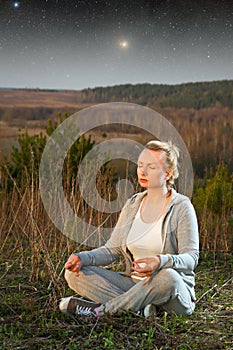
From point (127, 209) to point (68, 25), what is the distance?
5194 millimetres

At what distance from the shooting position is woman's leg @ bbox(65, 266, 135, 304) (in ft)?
9.21

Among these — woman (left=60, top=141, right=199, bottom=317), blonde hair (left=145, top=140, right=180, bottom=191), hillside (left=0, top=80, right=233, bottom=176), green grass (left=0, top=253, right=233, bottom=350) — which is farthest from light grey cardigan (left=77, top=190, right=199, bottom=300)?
hillside (left=0, top=80, right=233, bottom=176)

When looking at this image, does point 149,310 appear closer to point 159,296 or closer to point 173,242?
point 159,296

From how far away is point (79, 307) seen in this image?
2750 mm

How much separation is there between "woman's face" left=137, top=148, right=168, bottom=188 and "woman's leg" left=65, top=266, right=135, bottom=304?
0.53 meters

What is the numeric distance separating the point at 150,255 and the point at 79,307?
1.44 feet

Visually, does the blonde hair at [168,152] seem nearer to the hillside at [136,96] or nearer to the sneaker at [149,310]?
the sneaker at [149,310]

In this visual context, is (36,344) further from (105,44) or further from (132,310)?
(105,44)

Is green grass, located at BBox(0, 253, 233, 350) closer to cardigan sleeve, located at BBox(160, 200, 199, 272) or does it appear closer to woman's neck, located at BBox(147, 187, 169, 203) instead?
cardigan sleeve, located at BBox(160, 200, 199, 272)

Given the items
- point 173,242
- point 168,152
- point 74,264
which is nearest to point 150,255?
point 173,242

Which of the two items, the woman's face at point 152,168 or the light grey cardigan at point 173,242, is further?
the woman's face at point 152,168

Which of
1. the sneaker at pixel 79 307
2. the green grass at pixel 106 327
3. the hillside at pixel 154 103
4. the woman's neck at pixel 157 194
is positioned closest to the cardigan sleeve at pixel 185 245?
the woman's neck at pixel 157 194

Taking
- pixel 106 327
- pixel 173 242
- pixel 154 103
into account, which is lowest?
pixel 106 327

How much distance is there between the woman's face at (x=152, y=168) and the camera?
276cm
